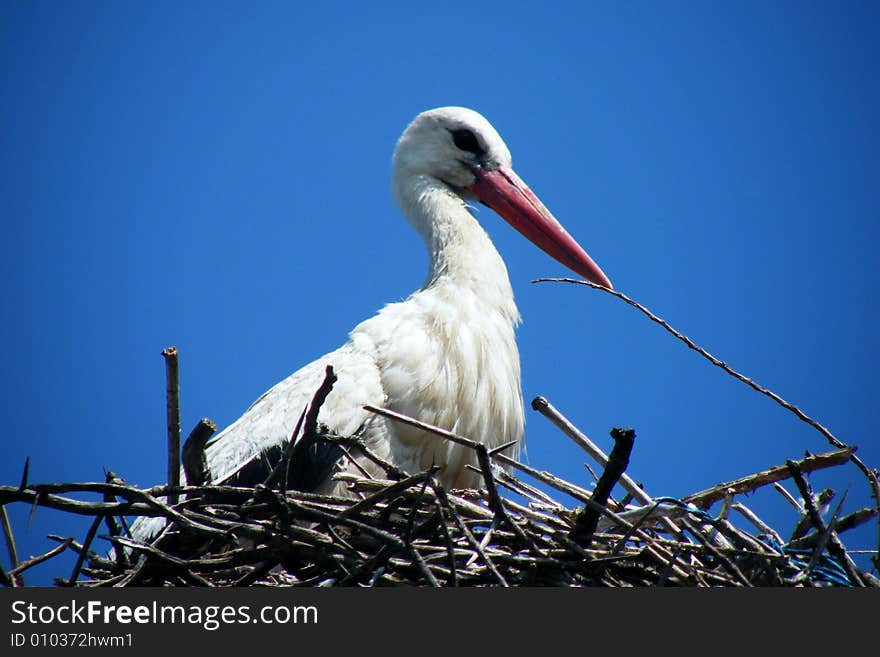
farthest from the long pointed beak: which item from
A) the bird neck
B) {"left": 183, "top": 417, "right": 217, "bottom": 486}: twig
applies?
{"left": 183, "top": 417, "right": 217, "bottom": 486}: twig

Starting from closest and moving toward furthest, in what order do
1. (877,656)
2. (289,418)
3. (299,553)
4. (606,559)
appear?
1. (877,656)
2. (606,559)
3. (299,553)
4. (289,418)

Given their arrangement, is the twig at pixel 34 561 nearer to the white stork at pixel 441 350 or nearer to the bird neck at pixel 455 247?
the white stork at pixel 441 350

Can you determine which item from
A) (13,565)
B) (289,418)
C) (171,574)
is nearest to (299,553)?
(171,574)

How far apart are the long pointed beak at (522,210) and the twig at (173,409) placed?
6.03 feet

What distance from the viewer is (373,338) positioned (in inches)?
115

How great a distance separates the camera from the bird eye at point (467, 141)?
139 inches

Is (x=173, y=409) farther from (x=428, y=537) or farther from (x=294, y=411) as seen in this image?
(x=294, y=411)

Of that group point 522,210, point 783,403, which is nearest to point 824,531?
point 783,403

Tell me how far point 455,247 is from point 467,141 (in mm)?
496

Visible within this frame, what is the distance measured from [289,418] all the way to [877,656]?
1482 millimetres

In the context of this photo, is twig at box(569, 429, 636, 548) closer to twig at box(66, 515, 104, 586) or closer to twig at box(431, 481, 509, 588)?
twig at box(431, 481, 509, 588)

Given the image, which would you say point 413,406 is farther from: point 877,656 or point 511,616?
point 877,656

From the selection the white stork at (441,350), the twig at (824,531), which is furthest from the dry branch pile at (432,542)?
the white stork at (441,350)

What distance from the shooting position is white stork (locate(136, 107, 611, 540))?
2742 mm
